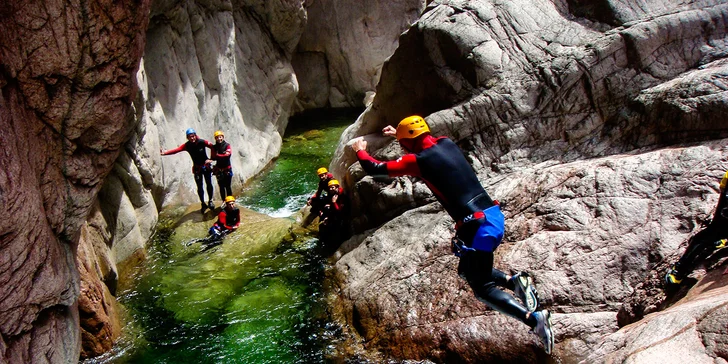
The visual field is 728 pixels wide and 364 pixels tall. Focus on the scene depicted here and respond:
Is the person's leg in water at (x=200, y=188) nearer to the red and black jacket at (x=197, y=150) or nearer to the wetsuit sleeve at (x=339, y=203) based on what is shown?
the red and black jacket at (x=197, y=150)

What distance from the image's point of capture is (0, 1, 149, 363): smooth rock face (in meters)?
Answer: 5.43

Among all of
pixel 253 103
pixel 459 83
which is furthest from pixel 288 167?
pixel 459 83

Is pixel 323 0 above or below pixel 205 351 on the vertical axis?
above

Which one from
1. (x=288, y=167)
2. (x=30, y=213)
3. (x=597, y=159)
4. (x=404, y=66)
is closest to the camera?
(x=30, y=213)

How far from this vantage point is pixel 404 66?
10562 millimetres

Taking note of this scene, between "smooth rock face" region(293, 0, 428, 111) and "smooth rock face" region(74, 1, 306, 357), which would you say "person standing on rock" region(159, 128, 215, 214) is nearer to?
"smooth rock face" region(74, 1, 306, 357)

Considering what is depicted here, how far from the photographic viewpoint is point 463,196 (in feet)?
18.2

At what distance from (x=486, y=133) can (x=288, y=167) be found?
950 centimetres

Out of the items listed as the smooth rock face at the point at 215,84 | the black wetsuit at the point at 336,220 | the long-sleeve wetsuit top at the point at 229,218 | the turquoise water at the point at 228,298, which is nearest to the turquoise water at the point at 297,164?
the smooth rock face at the point at 215,84

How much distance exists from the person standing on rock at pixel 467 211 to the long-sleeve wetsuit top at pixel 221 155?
7439 millimetres

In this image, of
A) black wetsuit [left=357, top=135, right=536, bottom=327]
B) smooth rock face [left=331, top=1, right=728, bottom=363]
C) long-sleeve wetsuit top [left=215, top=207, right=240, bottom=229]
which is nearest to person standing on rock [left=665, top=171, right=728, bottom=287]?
smooth rock face [left=331, top=1, right=728, bottom=363]

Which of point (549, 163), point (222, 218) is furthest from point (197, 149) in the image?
point (549, 163)

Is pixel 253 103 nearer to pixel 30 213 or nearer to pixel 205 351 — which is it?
pixel 205 351

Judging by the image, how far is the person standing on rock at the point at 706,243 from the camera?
18.6 ft
